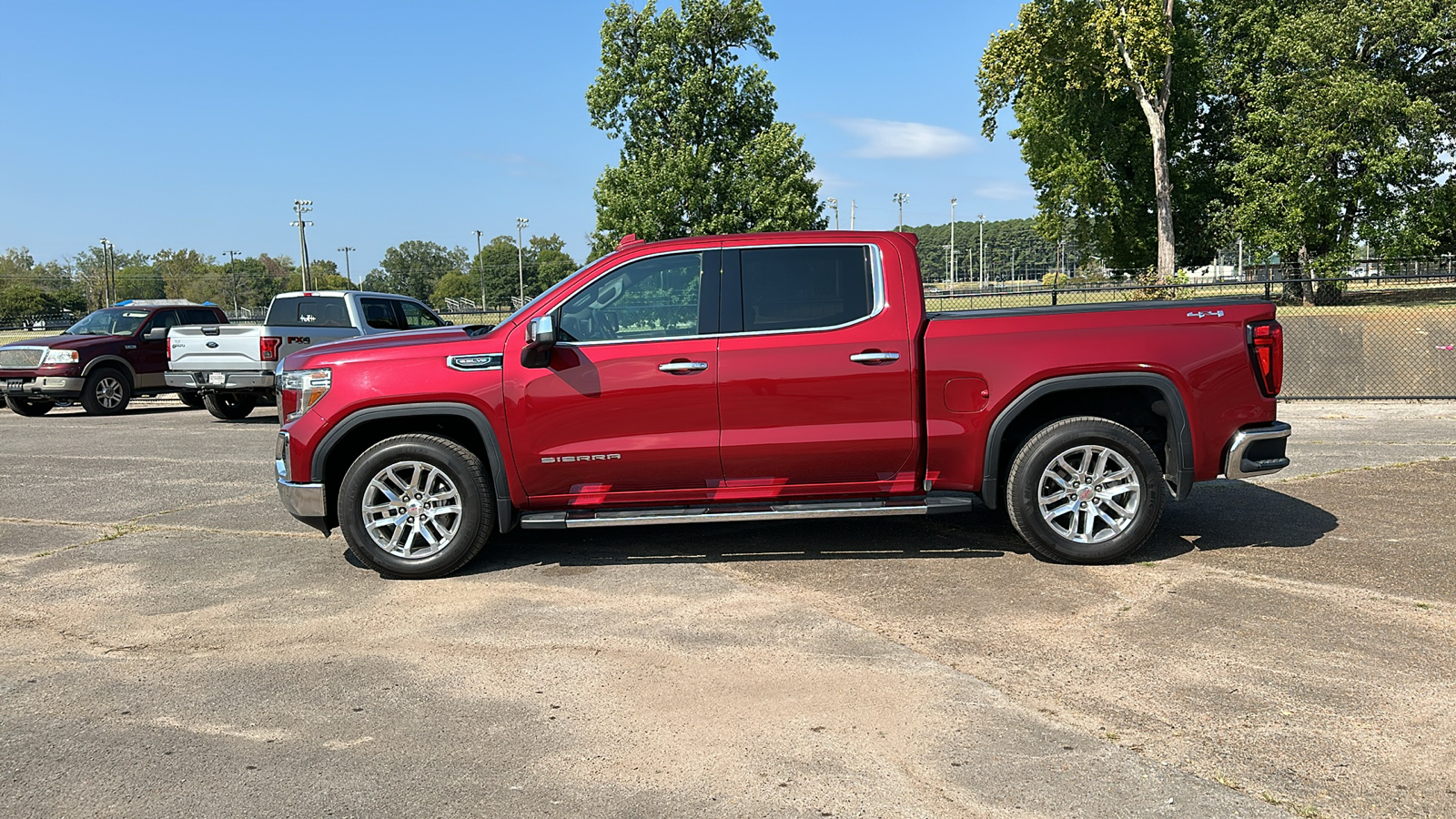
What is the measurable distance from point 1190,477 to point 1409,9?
A: 3654 cm

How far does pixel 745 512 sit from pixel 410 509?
6.51 feet

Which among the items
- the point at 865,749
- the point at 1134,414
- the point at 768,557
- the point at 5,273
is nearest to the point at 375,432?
the point at 768,557

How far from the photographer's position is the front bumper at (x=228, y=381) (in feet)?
46.9

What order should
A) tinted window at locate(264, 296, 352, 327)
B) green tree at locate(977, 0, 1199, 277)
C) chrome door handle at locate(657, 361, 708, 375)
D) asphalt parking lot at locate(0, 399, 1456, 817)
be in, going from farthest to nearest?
green tree at locate(977, 0, 1199, 277)
tinted window at locate(264, 296, 352, 327)
chrome door handle at locate(657, 361, 708, 375)
asphalt parking lot at locate(0, 399, 1456, 817)

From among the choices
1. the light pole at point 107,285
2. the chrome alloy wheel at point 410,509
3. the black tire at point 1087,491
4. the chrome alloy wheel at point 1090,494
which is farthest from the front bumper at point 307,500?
the light pole at point 107,285

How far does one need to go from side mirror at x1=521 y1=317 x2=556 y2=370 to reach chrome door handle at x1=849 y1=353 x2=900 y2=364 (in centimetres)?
172

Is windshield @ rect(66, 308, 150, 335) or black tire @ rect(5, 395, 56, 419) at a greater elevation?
windshield @ rect(66, 308, 150, 335)

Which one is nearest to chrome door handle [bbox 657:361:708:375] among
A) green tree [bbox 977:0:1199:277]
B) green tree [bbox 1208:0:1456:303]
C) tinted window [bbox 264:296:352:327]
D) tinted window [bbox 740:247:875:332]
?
tinted window [bbox 740:247:875:332]

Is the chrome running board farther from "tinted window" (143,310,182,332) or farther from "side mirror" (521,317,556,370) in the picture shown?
"tinted window" (143,310,182,332)

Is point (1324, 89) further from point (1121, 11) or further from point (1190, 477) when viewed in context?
point (1190, 477)

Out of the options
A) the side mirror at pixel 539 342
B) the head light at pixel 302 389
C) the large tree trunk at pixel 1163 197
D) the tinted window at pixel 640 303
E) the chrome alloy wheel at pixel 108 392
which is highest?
the large tree trunk at pixel 1163 197

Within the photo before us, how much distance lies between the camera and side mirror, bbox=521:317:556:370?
18.7 feet

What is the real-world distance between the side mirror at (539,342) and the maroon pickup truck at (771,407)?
19 millimetres

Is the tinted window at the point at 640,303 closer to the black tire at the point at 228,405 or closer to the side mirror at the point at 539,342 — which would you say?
the side mirror at the point at 539,342
